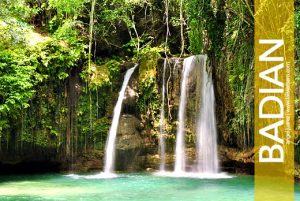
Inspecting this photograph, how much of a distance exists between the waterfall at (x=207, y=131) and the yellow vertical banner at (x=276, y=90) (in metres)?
1.79

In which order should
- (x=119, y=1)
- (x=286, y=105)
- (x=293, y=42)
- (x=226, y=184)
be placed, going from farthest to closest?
1. (x=119, y=1)
2. (x=226, y=184)
3. (x=286, y=105)
4. (x=293, y=42)

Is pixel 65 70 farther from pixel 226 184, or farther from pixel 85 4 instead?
pixel 226 184

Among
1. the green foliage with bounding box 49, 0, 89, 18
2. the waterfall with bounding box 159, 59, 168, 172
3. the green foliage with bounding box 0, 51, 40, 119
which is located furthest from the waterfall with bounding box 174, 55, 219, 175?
the green foliage with bounding box 0, 51, 40, 119

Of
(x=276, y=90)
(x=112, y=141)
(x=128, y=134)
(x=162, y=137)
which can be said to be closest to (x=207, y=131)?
(x=162, y=137)

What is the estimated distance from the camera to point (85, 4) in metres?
14.5

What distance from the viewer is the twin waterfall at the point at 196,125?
12484mm

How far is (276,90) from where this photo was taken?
9.79m

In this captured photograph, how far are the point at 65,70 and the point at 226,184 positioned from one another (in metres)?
5.59

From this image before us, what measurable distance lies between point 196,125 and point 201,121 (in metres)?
0.19

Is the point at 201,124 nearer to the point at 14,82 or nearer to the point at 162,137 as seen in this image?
the point at 162,137

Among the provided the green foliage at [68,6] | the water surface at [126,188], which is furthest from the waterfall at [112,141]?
the green foliage at [68,6]

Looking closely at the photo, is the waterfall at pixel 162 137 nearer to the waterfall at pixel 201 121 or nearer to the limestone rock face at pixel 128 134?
the waterfall at pixel 201 121

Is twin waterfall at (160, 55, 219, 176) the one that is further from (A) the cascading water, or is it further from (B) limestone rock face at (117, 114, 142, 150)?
(B) limestone rock face at (117, 114, 142, 150)

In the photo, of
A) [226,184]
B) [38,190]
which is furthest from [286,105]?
[38,190]
